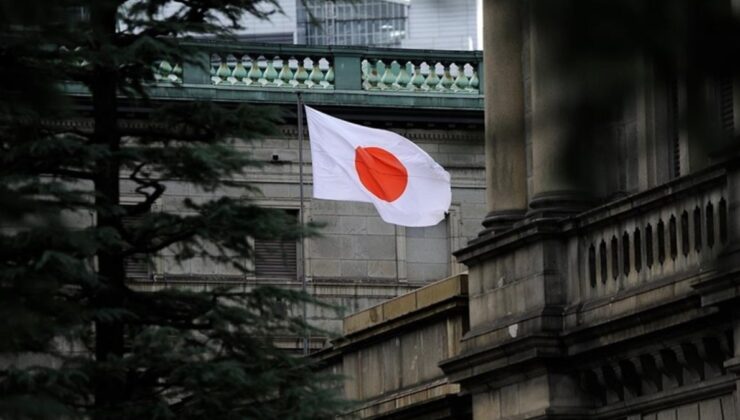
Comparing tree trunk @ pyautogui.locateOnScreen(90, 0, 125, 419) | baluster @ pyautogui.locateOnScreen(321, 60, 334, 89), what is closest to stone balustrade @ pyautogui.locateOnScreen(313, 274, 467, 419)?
tree trunk @ pyautogui.locateOnScreen(90, 0, 125, 419)

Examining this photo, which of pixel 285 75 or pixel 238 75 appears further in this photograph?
pixel 285 75

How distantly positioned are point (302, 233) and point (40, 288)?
10.9 metres

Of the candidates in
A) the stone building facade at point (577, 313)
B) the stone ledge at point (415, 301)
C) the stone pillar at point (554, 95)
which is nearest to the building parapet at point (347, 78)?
the stone ledge at point (415, 301)

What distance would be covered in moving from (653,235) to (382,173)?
14.8m

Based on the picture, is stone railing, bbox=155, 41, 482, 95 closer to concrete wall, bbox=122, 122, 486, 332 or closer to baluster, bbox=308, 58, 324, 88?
baluster, bbox=308, 58, 324, 88

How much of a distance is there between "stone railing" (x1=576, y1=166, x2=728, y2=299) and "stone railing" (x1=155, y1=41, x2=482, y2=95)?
2248cm

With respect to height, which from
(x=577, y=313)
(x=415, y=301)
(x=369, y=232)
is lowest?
(x=577, y=313)

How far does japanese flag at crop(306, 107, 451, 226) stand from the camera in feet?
118

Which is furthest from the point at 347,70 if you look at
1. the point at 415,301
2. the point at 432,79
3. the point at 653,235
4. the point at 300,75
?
the point at 653,235

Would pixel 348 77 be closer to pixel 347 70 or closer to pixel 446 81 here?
pixel 347 70

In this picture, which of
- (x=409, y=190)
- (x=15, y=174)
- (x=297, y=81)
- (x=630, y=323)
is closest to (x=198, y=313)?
(x=15, y=174)

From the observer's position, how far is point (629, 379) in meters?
22.3

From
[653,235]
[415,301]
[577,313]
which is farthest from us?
[415,301]

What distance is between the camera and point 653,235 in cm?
2155
